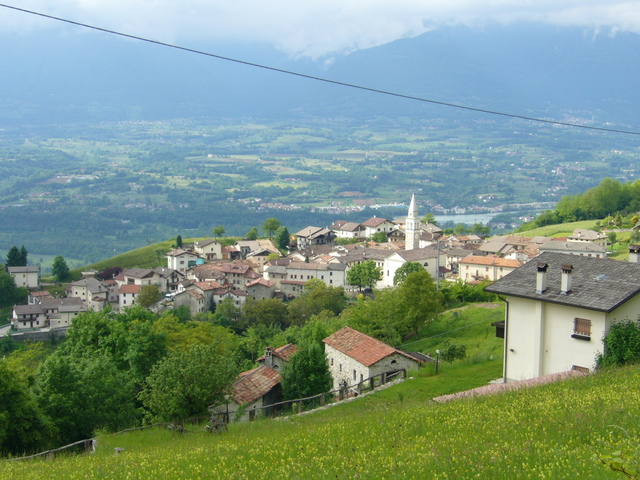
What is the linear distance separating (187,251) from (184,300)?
17.2 meters

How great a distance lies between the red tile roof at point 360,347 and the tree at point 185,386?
6.34m

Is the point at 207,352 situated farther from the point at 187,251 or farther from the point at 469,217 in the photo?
the point at 469,217

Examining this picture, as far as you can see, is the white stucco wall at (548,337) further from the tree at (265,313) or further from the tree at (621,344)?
the tree at (265,313)

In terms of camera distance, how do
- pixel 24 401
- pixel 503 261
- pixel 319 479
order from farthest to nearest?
pixel 503 261 < pixel 24 401 < pixel 319 479

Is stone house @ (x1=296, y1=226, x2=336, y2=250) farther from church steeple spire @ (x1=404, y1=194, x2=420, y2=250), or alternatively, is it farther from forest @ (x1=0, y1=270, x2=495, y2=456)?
forest @ (x1=0, y1=270, x2=495, y2=456)

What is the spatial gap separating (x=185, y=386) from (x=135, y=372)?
653 centimetres

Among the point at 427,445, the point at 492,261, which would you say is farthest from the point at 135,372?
the point at 492,261

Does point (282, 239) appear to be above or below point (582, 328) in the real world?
below

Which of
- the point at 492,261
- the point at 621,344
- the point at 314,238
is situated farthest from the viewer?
the point at 314,238

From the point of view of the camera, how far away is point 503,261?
195ft

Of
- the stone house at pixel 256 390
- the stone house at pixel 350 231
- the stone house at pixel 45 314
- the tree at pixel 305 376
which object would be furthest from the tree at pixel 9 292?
the tree at pixel 305 376

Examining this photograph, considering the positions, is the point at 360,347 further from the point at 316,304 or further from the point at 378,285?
the point at 378,285

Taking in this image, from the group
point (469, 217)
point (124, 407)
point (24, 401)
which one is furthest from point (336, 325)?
point (469, 217)

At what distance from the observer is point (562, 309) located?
15.4m
